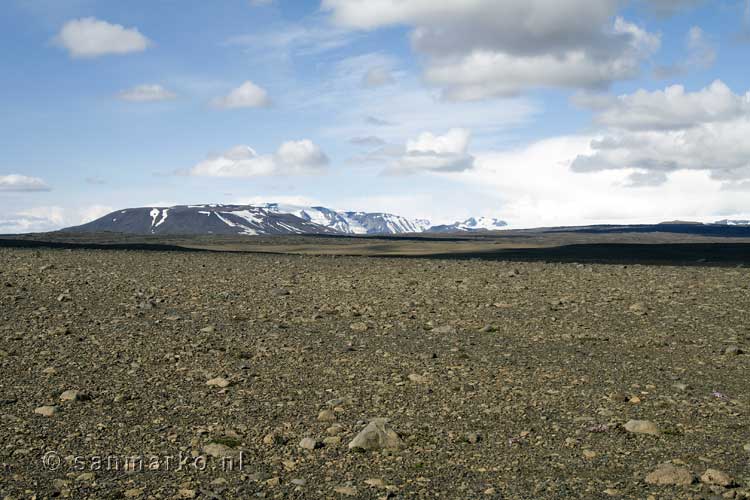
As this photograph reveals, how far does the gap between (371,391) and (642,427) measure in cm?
384

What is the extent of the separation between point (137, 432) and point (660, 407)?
7.02 meters

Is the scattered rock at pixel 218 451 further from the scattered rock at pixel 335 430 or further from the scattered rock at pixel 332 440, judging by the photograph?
the scattered rock at pixel 335 430

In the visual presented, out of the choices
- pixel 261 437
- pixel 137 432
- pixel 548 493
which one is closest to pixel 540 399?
pixel 548 493

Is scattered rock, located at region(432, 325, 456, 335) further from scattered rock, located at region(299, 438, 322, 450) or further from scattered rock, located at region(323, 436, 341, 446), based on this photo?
scattered rock, located at region(299, 438, 322, 450)

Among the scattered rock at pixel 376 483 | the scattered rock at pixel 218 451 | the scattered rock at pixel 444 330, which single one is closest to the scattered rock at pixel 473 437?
the scattered rock at pixel 376 483

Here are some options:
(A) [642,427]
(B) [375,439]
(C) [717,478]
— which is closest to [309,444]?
(B) [375,439]

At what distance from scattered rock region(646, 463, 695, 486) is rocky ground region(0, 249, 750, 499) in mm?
22

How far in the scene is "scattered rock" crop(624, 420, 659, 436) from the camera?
8.45m

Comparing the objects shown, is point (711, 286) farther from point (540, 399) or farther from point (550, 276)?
point (540, 399)

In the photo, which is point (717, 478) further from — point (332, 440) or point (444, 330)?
point (444, 330)

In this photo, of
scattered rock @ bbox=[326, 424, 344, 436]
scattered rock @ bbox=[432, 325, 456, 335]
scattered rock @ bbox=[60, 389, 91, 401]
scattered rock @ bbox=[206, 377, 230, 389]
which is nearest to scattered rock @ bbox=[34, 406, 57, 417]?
scattered rock @ bbox=[60, 389, 91, 401]

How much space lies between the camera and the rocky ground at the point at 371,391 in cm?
717

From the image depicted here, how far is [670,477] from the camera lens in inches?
275

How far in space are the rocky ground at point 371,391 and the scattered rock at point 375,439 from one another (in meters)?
0.03
